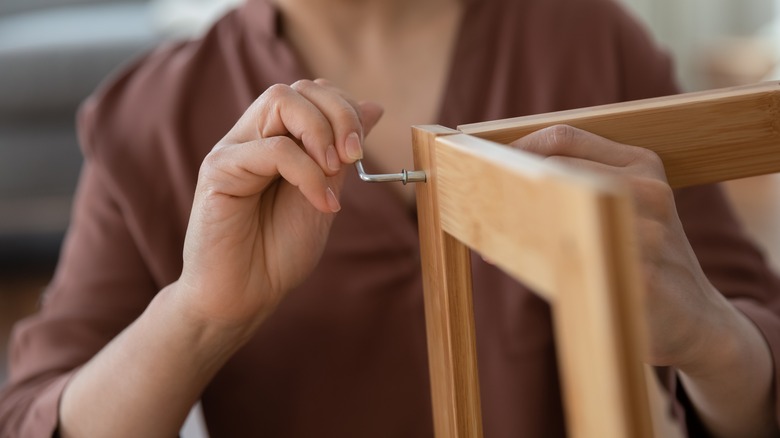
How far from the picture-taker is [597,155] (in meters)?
0.47

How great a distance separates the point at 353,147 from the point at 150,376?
0.24 metres

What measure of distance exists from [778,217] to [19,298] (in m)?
1.80

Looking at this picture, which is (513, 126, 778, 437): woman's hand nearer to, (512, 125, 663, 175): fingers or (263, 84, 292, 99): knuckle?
(512, 125, 663, 175): fingers

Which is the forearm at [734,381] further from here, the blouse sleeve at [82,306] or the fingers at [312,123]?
the blouse sleeve at [82,306]

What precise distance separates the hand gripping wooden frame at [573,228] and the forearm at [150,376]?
0.58 feet

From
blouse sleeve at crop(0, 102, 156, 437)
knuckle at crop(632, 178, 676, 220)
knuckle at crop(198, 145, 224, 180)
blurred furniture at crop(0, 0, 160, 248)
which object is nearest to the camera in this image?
knuckle at crop(632, 178, 676, 220)

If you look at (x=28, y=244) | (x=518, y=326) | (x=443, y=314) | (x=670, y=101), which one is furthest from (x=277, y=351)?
(x=28, y=244)

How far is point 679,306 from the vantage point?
1.62 feet

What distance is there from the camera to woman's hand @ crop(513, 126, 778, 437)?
455 mm

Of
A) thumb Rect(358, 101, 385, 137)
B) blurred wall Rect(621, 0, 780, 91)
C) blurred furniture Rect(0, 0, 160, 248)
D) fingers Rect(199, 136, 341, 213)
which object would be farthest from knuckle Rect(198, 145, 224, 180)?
blurred wall Rect(621, 0, 780, 91)

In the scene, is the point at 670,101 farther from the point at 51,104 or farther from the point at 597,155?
the point at 51,104

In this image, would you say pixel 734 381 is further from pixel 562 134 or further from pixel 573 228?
pixel 573 228

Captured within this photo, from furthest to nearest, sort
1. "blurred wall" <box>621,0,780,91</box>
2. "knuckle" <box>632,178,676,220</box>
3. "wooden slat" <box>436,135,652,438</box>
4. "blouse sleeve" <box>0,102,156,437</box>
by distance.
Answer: "blurred wall" <box>621,0,780,91</box>, "blouse sleeve" <box>0,102,156,437</box>, "knuckle" <box>632,178,676,220</box>, "wooden slat" <box>436,135,652,438</box>

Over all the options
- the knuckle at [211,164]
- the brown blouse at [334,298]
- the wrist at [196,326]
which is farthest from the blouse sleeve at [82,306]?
the knuckle at [211,164]
